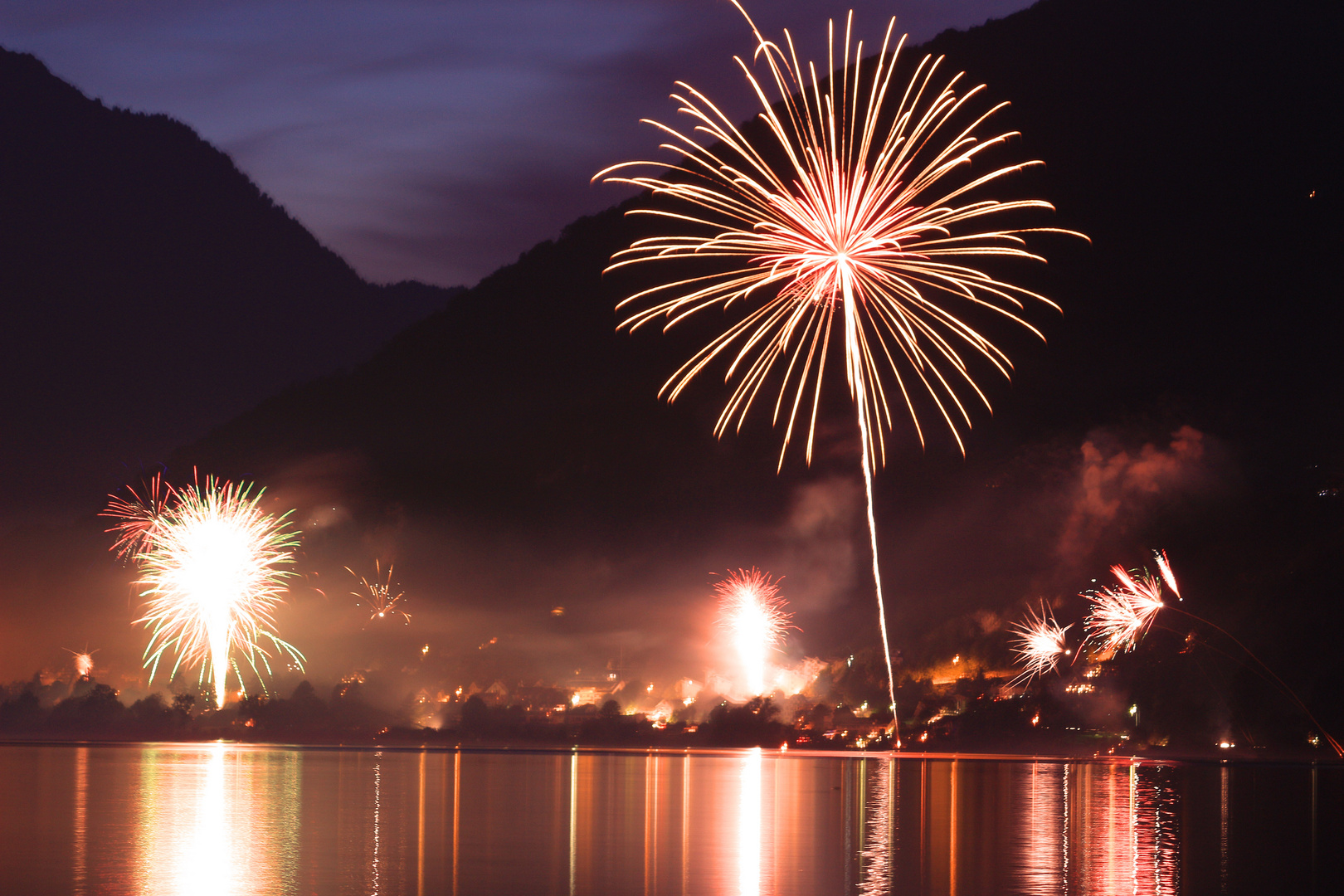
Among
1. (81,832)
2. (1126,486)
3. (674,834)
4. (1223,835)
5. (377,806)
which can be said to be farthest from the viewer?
(1126,486)

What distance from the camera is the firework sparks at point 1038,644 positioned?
506ft

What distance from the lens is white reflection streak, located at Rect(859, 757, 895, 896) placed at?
3791 centimetres

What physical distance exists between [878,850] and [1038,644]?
369 feet

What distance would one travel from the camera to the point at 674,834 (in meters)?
56.2

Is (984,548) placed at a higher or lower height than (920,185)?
lower

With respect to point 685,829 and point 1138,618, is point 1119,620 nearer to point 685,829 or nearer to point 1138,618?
point 1138,618

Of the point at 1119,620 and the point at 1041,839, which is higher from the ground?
the point at 1119,620

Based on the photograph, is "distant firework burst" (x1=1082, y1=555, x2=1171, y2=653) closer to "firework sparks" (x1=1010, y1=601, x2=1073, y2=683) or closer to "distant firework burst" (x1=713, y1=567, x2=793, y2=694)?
"firework sparks" (x1=1010, y1=601, x2=1073, y2=683)

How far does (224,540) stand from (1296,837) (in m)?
82.4

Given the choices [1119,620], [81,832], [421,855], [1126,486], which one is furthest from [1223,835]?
[1126,486]

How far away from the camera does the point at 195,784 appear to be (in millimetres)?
99625

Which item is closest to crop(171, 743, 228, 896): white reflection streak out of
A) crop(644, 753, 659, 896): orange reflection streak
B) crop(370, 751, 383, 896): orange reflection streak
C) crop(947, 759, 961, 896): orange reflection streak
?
crop(370, 751, 383, 896): orange reflection streak

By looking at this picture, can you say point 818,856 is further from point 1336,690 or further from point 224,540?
point 1336,690

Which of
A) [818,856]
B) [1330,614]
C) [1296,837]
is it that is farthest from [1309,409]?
[818,856]
